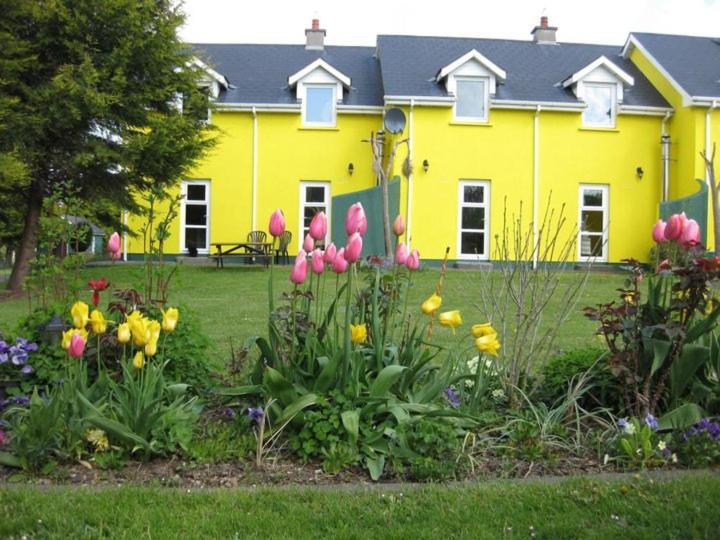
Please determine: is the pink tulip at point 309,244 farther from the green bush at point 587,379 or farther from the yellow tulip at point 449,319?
the green bush at point 587,379

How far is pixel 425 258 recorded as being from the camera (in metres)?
18.2

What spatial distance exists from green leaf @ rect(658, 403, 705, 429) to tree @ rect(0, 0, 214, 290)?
11.1 metres

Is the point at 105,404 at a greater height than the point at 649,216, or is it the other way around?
the point at 649,216

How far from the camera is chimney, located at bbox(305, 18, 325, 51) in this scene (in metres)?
21.6

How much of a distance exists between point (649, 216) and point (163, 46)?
45.8 ft

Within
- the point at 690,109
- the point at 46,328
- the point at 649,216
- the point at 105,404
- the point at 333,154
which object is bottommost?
the point at 105,404

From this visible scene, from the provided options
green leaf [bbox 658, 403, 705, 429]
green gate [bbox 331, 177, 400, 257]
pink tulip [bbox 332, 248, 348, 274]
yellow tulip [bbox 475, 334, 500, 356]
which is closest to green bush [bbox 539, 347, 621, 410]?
green leaf [bbox 658, 403, 705, 429]

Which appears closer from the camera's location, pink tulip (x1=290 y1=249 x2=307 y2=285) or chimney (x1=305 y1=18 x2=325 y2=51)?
pink tulip (x1=290 y1=249 x2=307 y2=285)

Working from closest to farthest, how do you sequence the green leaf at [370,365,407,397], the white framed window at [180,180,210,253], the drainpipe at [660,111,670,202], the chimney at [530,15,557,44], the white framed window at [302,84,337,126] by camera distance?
the green leaf at [370,365,407,397] → the drainpipe at [660,111,670,202] → the white framed window at [302,84,337,126] → the white framed window at [180,180,210,253] → the chimney at [530,15,557,44]

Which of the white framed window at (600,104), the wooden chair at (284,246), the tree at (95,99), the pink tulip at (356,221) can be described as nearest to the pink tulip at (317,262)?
the pink tulip at (356,221)

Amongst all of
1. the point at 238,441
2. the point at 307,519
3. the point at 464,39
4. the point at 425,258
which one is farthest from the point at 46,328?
the point at 464,39

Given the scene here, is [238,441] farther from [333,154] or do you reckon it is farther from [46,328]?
[333,154]

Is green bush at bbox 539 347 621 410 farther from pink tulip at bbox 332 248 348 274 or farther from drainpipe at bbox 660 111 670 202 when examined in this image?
drainpipe at bbox 660 111 670 202

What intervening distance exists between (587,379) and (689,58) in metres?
19.5
